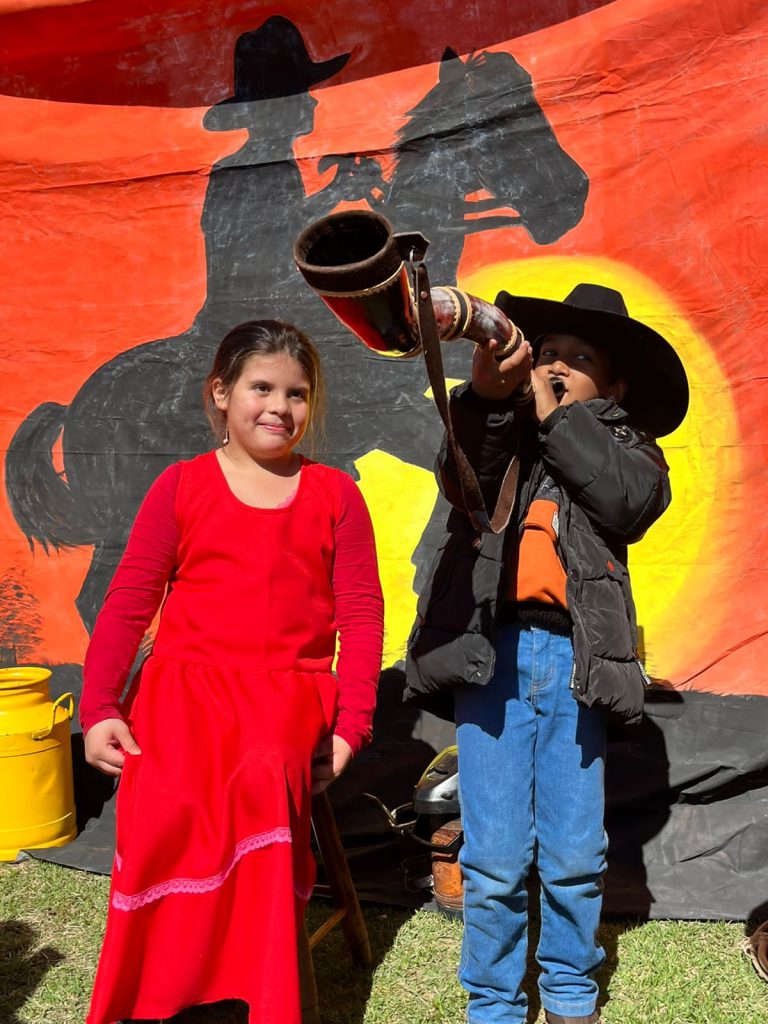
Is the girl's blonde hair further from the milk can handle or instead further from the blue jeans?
the milk can handle

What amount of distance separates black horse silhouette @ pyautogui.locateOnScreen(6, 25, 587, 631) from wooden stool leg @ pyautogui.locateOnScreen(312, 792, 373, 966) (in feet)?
4.05

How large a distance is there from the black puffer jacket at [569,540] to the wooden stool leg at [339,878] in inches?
15.9

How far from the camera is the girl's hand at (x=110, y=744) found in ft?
6.34

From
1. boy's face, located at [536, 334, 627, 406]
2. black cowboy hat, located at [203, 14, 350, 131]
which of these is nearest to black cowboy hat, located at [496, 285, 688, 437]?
boy's face, located at [536, 334, 627, 406]

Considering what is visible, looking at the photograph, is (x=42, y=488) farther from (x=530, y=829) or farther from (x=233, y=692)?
(x=530, y=829)

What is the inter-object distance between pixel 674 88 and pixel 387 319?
1846 mm

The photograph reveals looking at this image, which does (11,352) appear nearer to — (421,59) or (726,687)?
(421,59)

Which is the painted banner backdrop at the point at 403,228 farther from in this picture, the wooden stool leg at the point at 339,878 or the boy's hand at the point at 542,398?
the boy's hand at the point at 542,398

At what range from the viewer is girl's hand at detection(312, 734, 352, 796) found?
2.04 metres

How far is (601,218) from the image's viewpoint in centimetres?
300

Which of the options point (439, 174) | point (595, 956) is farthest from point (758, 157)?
point (595, 956)

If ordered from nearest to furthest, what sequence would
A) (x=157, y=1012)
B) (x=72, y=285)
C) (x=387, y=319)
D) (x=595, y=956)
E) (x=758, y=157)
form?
(x=387, y=319) < (x=157, y=1012) < (x=595, y=956) < (x=758, y=157) < (x=72, y=285)

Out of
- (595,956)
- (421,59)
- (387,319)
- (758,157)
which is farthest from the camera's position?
(421,59)

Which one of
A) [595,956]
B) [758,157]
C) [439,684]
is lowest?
[595,956]
